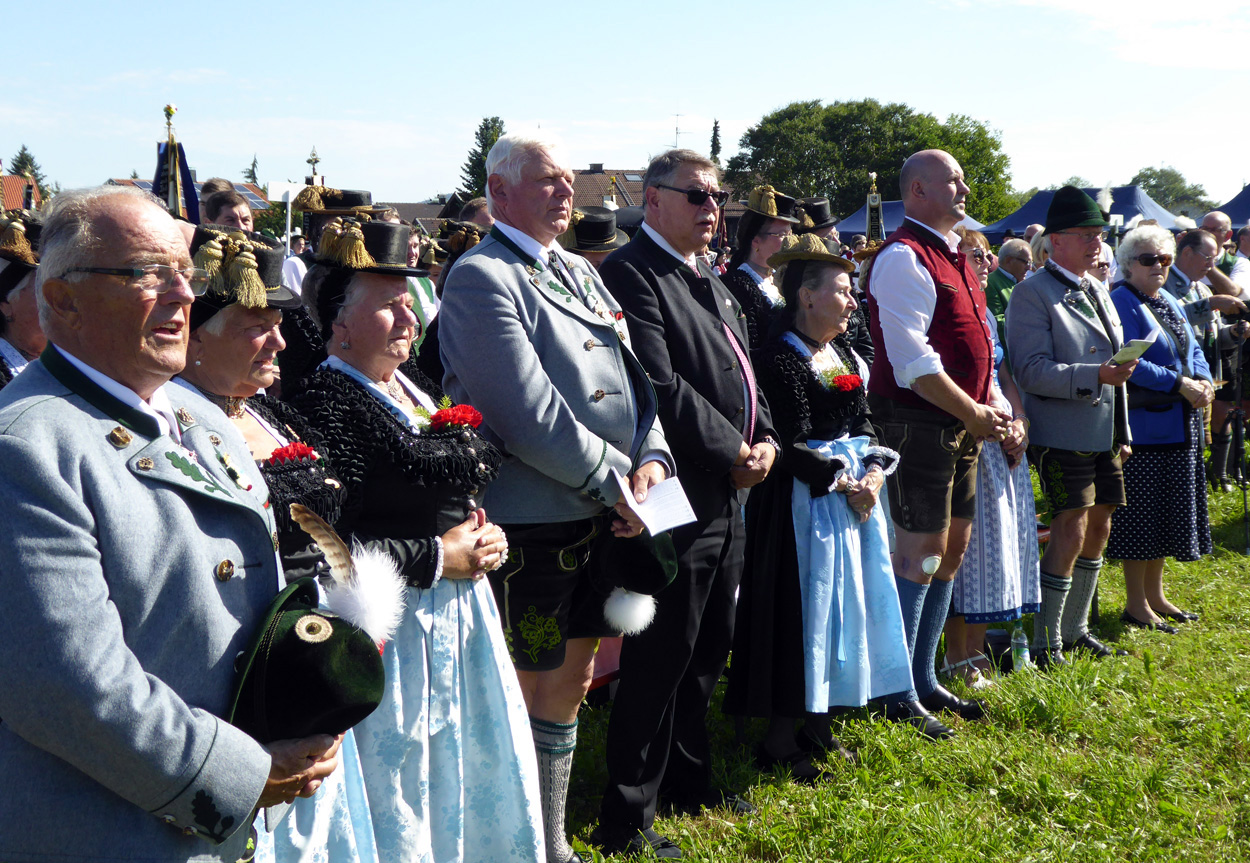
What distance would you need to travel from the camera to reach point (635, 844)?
3.29 m

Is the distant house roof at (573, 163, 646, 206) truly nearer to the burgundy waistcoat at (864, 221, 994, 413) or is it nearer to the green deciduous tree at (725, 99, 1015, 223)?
the green deciduous tree at (725, 99, 1015, 223)

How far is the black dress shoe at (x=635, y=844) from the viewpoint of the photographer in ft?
10.7

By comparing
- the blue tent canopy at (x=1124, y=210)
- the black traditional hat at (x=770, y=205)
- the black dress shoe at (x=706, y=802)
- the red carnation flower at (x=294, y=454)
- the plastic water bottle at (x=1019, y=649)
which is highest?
the blue tent canopy at (x=1124, y=210)

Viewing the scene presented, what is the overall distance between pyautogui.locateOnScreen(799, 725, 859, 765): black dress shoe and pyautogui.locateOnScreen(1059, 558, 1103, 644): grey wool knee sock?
193 centimetres

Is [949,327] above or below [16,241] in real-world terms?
below

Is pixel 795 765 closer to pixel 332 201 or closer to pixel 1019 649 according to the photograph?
pixel 1019 649

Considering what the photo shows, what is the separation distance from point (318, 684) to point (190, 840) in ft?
0.95

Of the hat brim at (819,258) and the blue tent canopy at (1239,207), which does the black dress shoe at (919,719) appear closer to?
the hat brim at (819,258)

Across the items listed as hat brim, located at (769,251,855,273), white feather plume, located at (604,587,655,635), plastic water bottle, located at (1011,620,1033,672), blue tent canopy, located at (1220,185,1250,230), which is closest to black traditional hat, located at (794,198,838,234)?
hat brim, located at (769,251,855,273)

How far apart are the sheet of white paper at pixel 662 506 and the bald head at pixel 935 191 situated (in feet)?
6.81

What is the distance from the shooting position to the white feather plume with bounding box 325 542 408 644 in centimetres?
207

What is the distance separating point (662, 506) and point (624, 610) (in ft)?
1.10

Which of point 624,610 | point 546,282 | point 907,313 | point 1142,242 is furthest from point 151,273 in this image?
point 1142,242

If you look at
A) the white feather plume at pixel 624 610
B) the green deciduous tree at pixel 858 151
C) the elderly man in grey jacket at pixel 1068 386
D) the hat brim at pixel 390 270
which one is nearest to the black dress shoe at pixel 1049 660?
the elderly man in grey jacket at pixel 1068 386
